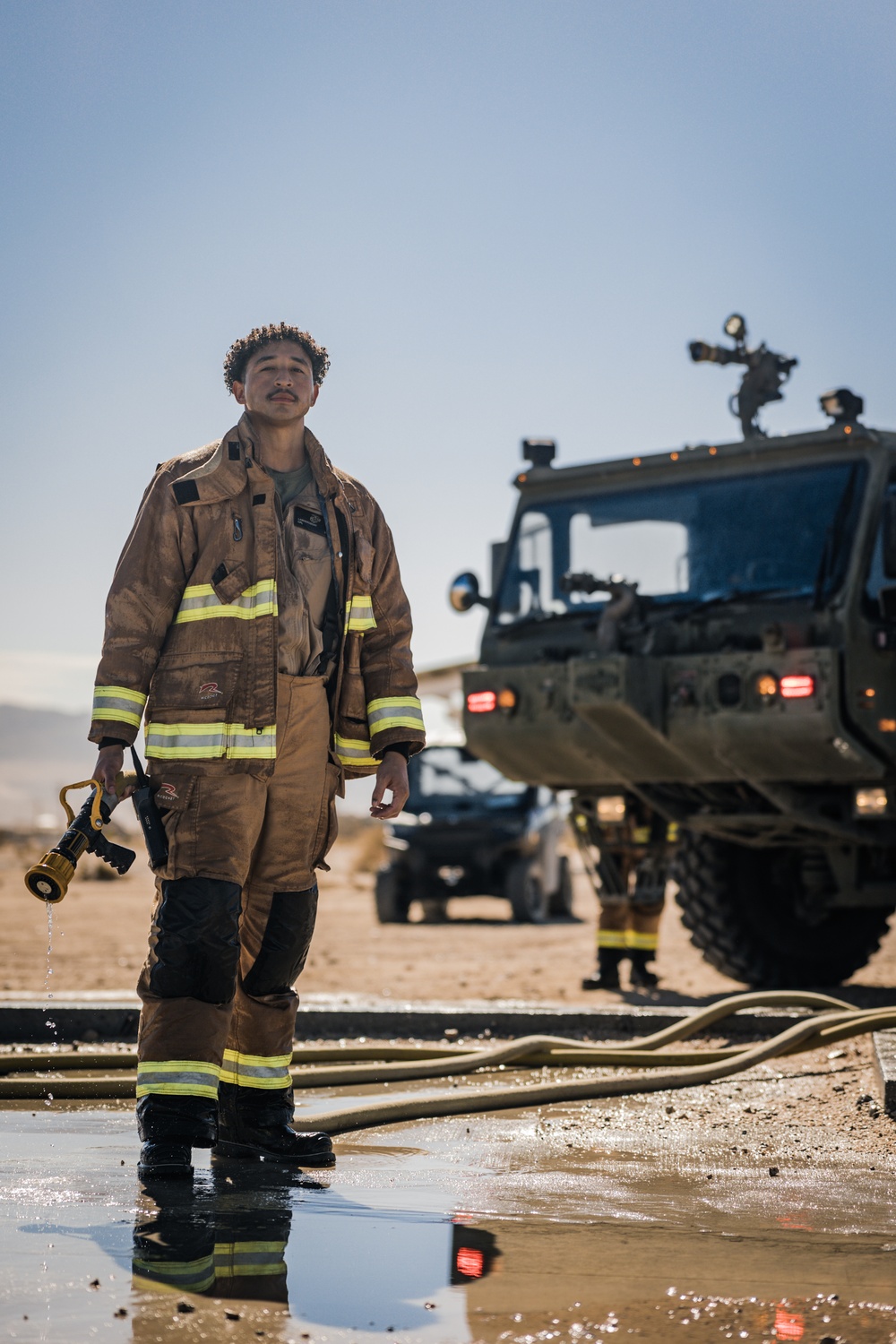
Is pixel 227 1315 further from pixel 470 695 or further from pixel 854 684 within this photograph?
pixel 470 695

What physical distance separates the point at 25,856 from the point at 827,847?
34174 mm

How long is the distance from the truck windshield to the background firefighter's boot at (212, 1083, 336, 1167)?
17.8 feet

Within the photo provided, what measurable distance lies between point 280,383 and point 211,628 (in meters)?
Answer: 0.68

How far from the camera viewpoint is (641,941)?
10359mm

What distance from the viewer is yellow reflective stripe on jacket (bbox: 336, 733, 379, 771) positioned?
454cm

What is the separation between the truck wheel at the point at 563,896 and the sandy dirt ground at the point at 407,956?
0.30m

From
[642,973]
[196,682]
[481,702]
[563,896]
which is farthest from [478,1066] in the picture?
[563,896]

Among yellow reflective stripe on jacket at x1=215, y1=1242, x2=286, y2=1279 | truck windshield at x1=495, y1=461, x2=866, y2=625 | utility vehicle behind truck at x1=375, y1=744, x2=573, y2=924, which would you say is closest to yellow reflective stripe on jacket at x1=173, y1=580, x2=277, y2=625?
yellow reflective stripe on jacket at x1=215, y1=1242, x2=286, y2=1279

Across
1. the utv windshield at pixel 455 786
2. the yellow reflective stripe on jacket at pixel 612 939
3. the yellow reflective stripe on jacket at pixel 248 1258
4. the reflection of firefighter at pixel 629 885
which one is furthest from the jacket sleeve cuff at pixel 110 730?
the utv windshield at pixel 455 786

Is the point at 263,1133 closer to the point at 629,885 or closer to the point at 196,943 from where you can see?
the point at 196,943

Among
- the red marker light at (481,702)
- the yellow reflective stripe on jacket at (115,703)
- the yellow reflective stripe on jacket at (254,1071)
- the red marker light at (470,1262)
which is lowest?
the red marker light at (470,1262)

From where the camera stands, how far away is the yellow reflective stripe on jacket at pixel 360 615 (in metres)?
4.56

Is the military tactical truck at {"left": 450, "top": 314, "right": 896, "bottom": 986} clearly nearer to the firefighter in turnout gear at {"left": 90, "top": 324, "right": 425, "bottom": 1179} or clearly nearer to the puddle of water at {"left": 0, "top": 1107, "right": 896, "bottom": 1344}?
the firefighter in turnout gear at {"left": 90, "top": 324, "right": 425, "bottom": 1179}

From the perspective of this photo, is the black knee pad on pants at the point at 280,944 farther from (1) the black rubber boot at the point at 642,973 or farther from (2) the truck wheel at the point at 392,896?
(2) the truck wheel at the point at 392,896
